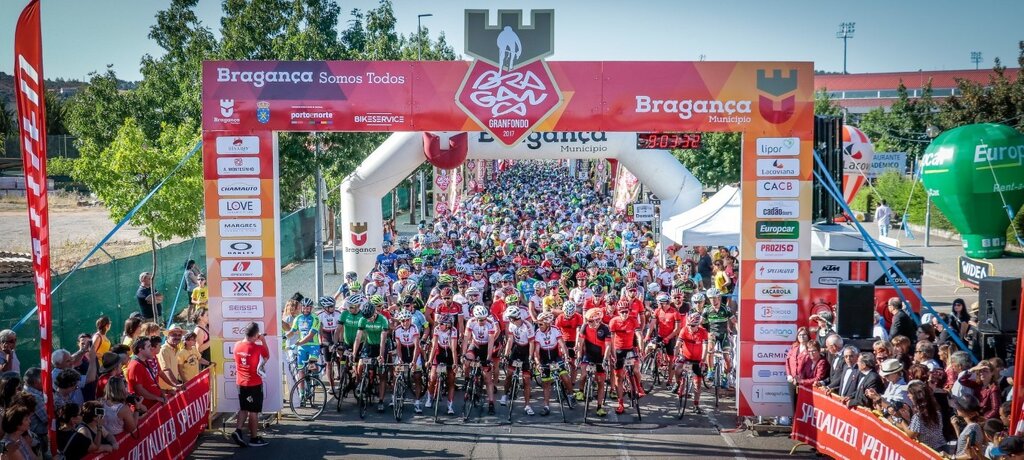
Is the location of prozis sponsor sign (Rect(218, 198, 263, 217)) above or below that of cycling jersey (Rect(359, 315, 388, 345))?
above

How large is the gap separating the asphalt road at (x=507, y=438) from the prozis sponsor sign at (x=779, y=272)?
2157mm

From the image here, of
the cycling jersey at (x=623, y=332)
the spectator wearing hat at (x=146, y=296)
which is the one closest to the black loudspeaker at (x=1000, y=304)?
the cycling jersey at (x=623, y=332)

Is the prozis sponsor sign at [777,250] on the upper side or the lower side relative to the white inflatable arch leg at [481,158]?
lower

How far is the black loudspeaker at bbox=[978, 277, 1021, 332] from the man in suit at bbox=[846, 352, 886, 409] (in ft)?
10.2

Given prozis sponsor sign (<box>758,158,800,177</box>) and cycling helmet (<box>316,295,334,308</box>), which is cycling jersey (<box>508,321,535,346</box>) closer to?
cycling helmet (<box>316,295,334,308</box>)

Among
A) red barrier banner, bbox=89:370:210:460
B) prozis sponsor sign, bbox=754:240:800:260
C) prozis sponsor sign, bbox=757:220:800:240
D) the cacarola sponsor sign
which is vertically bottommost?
red barrier banner, bbox=89:370:210:460

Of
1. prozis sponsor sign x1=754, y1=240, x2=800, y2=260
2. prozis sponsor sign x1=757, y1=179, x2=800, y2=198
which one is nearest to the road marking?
prozis sponsor sign x1=754, y1=240, x2=800, y2=260

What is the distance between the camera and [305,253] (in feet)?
103

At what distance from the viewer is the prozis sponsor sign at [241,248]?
1190 cm

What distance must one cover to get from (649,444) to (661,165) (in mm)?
12298

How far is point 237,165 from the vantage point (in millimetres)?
11773

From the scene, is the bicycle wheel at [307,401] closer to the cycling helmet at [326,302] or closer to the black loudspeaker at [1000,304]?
the cycling helmet at [326,302]

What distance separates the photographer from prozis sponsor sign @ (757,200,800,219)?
11781 millimetres

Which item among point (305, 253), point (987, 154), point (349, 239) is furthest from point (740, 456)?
point (305, 253)
